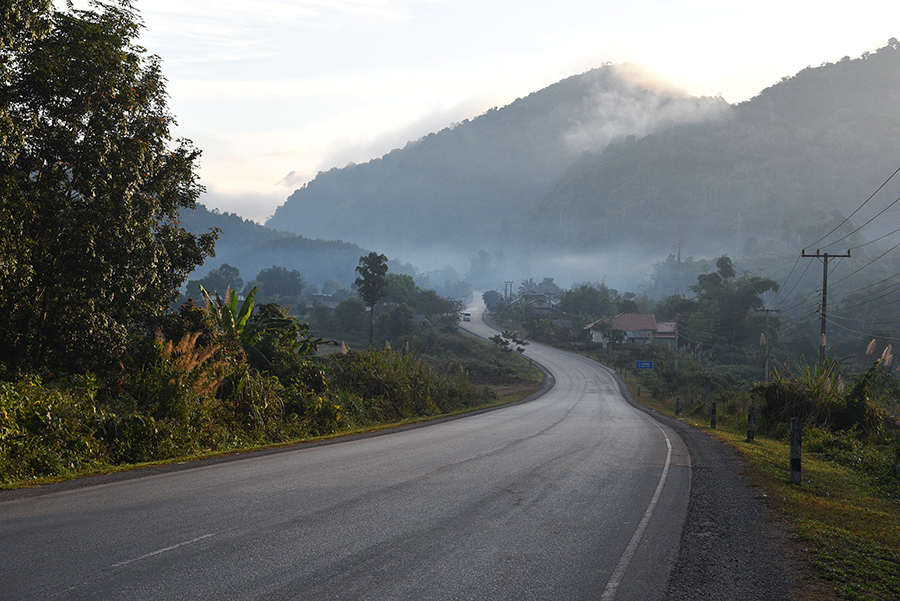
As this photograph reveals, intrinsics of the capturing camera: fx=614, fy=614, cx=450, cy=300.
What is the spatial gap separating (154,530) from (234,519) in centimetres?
85

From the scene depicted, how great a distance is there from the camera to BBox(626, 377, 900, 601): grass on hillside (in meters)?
5.81

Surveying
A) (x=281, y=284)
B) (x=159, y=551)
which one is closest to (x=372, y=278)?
(x=159, y=551)

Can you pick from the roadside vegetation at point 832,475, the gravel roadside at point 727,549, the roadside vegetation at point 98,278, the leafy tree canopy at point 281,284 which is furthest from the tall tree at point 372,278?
the leafy tree canopy at point 281,284

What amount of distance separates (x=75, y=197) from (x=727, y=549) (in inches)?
489

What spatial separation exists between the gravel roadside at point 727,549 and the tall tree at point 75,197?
1082cm

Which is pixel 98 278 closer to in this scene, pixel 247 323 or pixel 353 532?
pixel 247 323

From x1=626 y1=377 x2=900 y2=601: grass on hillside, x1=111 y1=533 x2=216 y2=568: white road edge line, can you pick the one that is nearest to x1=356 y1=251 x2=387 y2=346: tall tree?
x1=626 y1=377 x2=900 y2=601: grass on hillside

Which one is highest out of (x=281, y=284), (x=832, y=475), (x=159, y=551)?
(x=281, y=284)

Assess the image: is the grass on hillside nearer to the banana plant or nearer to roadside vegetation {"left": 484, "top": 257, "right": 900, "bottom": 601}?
roadside vegetation {"left": 484, "top": 257, "right": 900, "bottom": 601}

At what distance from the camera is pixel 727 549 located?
6.80 m

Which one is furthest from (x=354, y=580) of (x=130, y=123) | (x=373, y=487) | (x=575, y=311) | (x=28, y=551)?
(x=575, y=311)

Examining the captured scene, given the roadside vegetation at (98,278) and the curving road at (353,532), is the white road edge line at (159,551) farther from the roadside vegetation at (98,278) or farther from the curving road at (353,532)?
the roadside vegetation at (98,278)

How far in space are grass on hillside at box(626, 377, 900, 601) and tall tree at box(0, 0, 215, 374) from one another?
11.9 m

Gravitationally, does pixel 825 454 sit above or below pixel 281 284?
below
